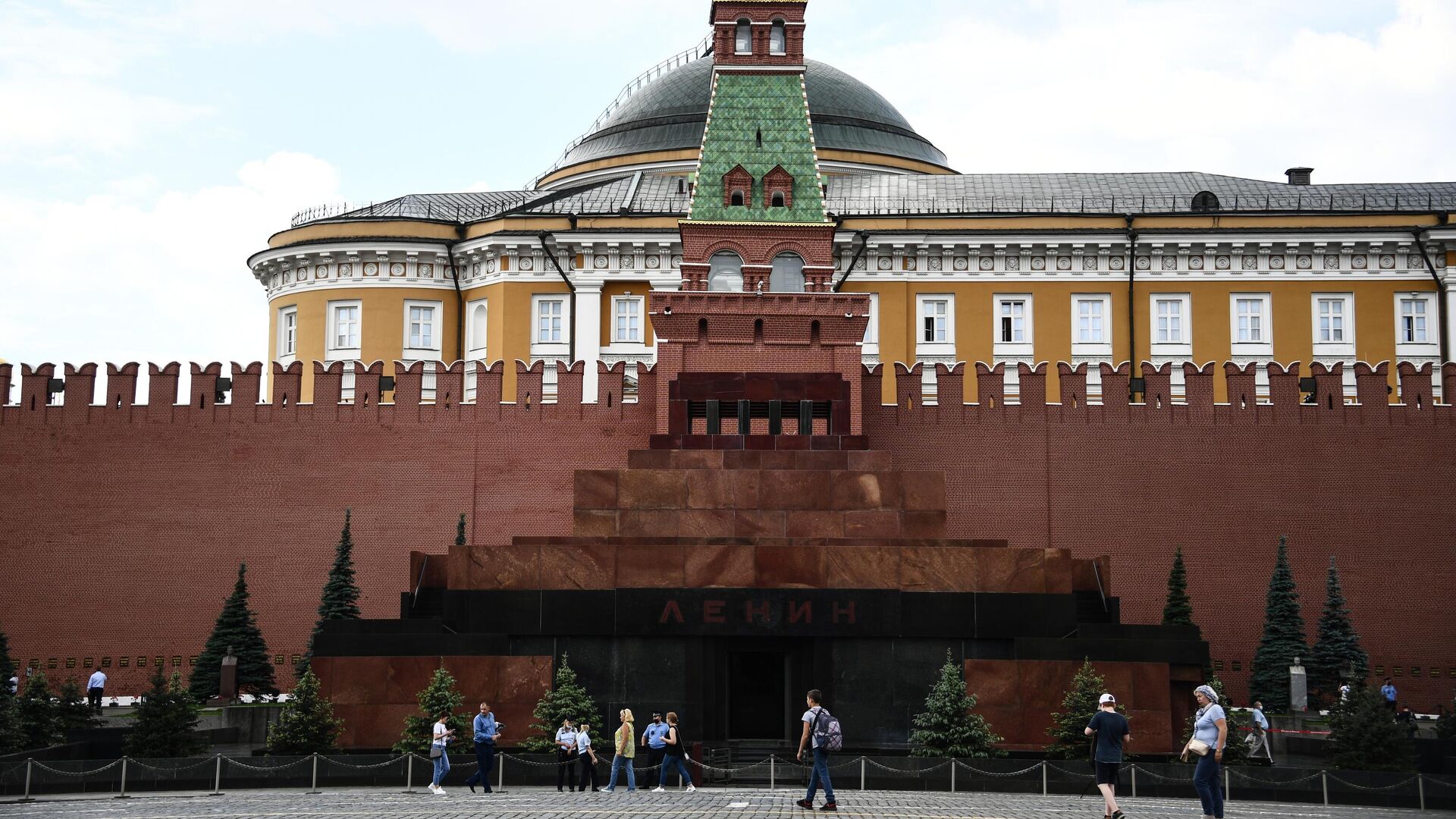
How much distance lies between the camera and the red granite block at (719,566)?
26.2 meters

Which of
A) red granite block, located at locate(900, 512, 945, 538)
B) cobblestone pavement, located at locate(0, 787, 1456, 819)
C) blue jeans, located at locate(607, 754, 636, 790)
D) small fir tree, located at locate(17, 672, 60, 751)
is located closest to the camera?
cobblestone pavement, located at locate(0, 787, 1456, 819)

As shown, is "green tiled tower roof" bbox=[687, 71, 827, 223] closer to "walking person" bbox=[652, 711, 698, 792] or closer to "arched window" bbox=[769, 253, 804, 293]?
"arched window" bbox=[769, 253, 804, 293]

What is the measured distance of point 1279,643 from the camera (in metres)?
32.2

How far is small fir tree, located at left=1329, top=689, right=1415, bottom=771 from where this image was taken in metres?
23.4

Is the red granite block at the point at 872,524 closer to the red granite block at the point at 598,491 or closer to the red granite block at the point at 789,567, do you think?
the red granite block at the point at 789,567

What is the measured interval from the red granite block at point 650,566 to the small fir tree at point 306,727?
432 centimetres

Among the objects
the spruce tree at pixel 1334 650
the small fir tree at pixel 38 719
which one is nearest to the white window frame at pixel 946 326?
the spruce tree at pixel 1334 650

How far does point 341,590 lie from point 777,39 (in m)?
12.4

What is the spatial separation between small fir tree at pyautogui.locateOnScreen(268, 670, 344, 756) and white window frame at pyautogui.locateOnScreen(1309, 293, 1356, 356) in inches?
1042

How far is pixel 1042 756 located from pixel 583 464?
12.9 metres

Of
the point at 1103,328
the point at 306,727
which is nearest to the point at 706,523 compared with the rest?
the point at 306,727

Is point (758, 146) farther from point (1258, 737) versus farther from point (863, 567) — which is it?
point (1258, 737)

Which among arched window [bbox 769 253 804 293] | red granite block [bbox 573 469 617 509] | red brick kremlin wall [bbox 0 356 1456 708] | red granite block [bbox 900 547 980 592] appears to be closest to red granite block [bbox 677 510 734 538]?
red granite block [bbox 573 469 617 509]

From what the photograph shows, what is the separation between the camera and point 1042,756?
80.6 feet
